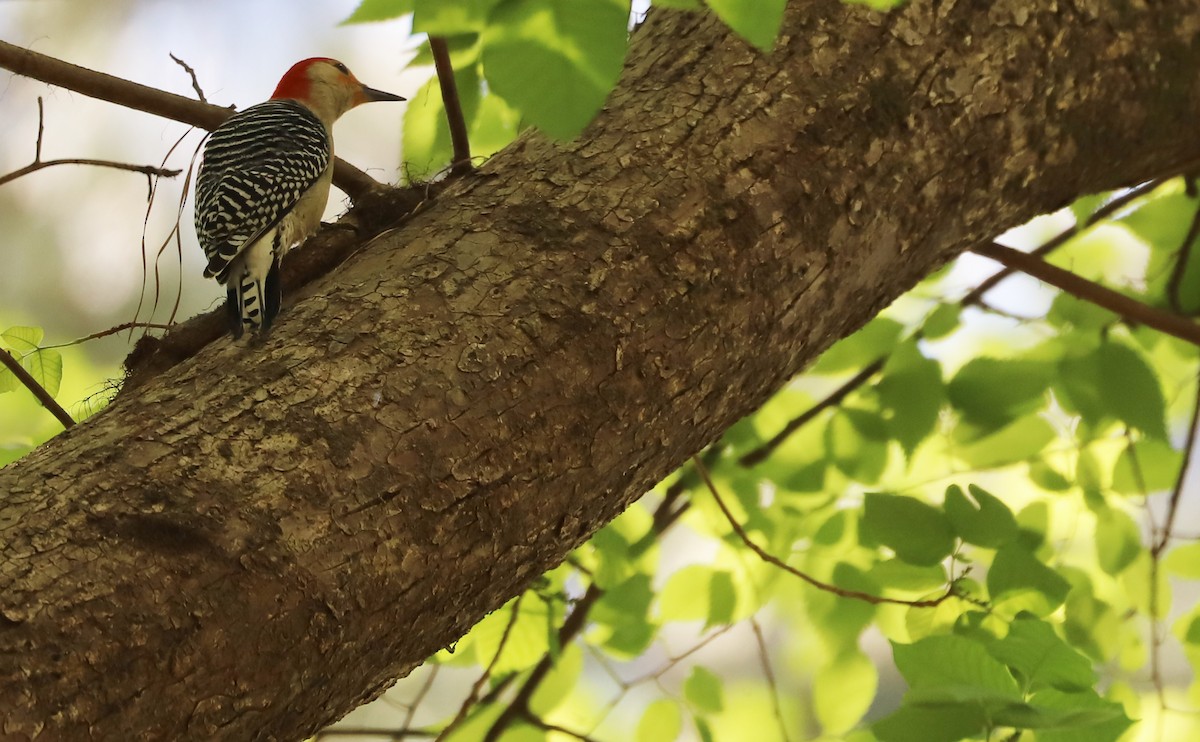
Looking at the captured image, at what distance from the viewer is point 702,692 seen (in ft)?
5.15

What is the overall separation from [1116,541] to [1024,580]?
0.47m

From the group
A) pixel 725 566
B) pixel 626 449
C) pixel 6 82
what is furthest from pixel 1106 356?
pixel 6 82

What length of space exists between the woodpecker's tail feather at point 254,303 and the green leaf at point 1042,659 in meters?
0.77

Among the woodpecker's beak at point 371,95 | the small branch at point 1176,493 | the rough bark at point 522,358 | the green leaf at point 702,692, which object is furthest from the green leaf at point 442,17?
the woodpecker's beak at point 371,95

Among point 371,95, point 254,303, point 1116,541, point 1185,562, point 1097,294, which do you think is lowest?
point 1185,562

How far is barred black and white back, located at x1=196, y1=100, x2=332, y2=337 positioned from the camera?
4.68 feet

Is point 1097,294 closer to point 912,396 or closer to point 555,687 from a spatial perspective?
point 912,396

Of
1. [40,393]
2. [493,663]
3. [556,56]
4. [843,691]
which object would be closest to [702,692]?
[843,691]

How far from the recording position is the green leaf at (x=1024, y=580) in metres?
1.17

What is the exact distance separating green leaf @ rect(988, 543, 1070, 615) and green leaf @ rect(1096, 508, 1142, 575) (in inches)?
16.8

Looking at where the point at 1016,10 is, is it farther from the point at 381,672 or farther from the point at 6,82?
the point at 6,82

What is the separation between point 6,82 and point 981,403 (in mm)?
1755

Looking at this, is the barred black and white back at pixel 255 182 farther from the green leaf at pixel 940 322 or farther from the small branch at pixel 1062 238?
the small branch at pixel 1062 238

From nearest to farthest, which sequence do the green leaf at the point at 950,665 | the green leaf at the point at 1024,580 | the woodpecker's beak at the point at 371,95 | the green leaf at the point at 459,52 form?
the green leaf at the point at 950,665, the green leaf at the point at 1024,580, the green leaf at the point at 459,52, the woodpecker's beak at the point at 371,95
